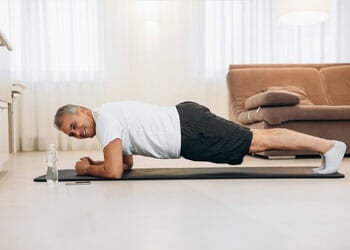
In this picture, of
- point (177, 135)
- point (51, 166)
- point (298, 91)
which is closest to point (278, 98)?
point (298, 91)

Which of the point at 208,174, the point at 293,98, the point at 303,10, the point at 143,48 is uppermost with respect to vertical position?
the point at 303,10

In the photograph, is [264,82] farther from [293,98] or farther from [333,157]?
[333,157]

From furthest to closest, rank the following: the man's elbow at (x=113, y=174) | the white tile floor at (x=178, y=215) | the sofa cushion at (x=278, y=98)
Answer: the sofa cushion at (x=278, y=98), the man's elbow at (x=113, y=174), the white tile floor at (x=178, y=215)

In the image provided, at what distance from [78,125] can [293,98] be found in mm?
1947

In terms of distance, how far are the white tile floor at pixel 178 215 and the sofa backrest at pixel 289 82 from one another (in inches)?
87.5

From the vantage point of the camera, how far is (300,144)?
233 centimetres

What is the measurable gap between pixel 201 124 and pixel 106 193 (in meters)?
0.66

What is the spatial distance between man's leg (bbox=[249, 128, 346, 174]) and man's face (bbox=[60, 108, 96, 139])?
0.83 metres

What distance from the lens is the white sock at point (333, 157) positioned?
7.61ft

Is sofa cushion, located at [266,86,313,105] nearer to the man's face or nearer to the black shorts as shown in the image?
the black shorts

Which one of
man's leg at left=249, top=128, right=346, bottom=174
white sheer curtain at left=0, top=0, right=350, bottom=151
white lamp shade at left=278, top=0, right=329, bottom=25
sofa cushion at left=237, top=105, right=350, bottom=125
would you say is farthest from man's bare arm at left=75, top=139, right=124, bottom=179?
white sheer curtain at left=0, top=0, right=350, bottom=151

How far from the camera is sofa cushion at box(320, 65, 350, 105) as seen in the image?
14.6ft

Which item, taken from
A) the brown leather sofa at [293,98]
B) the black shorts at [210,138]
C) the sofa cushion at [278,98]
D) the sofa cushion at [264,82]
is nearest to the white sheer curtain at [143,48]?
the brown leather sofa at [293,98]

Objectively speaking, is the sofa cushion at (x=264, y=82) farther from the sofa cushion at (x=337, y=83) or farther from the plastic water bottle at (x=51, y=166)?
the plastic water bottle at (x=51, y=166)
